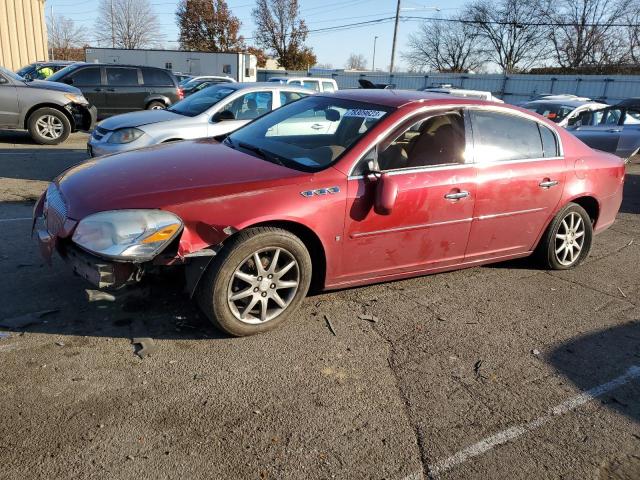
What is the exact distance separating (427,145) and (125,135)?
469cm

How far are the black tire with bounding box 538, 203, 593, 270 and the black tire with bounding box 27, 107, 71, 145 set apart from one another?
9.83m

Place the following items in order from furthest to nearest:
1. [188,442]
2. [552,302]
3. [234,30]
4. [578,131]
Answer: [234,30] → [578,131] → [552,302] → [188,442]

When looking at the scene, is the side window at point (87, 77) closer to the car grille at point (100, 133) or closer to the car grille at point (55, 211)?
the car grille at point (100, 133)

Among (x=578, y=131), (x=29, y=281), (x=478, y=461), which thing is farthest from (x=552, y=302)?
(x=578, y=131)

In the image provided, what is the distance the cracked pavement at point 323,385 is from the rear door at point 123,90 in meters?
10.4

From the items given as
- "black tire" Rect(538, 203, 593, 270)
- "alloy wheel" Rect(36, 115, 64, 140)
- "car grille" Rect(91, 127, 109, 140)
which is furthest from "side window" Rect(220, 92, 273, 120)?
"alloy wheel" Rect(36, 115, 64, 140)

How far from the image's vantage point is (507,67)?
61688 millimetres

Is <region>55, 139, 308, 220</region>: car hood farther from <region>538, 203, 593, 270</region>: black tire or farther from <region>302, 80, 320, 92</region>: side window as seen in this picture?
<region>302, 80, 320, 92</region>: side window

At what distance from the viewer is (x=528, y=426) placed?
9.29 feet

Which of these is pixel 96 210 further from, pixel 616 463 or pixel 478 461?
pixel 616 463

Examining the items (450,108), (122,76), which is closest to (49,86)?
(122,76)

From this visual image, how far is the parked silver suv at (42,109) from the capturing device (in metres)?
10.4

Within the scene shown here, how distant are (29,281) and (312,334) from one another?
2295 mm

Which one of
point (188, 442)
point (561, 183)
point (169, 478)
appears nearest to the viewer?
point (169, 478)
